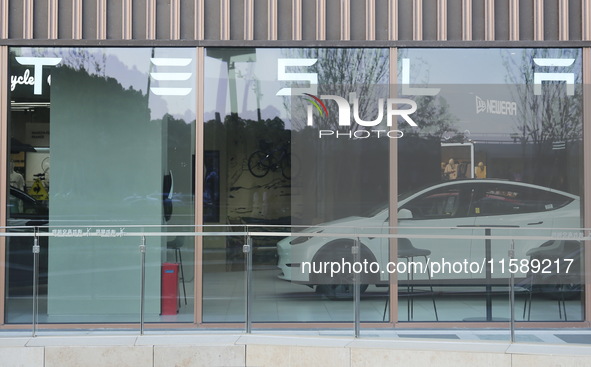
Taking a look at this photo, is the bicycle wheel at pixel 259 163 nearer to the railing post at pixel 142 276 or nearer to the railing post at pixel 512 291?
the railing post at pixel 142 276

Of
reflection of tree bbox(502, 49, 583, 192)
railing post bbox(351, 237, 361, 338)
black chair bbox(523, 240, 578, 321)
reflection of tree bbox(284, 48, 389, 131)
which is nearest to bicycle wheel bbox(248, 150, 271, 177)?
reflection of tree bbox(284, 48, 389, 131)

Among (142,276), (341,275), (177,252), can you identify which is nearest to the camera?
(341,275)

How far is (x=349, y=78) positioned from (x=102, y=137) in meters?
2.69

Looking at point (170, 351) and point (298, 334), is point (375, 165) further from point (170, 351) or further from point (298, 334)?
point (170, 351)

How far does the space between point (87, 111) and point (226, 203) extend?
1788 millimetres

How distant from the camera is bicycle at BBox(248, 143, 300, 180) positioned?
870cm

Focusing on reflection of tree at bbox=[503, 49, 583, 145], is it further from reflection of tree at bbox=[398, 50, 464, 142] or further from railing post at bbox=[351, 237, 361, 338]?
railing post at bbox=[351, 237, 361, 338]

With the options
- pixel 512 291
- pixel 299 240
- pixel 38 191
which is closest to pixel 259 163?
pixel 299 240

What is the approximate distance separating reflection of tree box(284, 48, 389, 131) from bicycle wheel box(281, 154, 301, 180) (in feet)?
1.30

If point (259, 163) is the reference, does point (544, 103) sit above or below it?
above

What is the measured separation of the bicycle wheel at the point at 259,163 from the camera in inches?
342

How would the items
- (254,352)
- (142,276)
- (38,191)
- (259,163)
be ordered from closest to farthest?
(254,352), (142,276), (259,163), (38,191)

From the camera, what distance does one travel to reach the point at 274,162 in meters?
8.73

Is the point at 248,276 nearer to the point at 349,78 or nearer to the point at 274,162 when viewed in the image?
the point at 274,162
